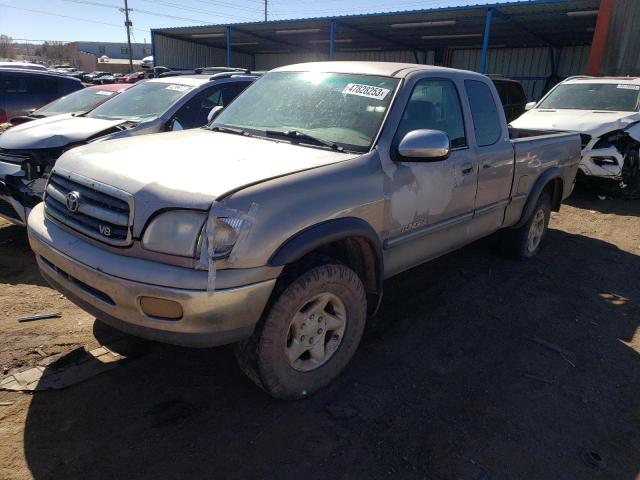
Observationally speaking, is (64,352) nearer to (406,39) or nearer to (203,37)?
(406,39)

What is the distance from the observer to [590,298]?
14.9ft

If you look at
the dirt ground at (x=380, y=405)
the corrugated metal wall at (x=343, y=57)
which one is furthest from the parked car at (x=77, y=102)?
the corrugated metal wall at (x=343, y=57)

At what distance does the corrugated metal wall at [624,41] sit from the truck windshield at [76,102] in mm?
12866

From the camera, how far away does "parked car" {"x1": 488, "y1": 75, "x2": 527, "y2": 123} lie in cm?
1100

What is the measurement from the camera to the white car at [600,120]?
810cm

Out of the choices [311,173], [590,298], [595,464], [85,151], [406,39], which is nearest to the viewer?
[595,464]

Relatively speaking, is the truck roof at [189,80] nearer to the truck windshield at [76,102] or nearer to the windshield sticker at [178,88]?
the windshield sticker at [178,88]

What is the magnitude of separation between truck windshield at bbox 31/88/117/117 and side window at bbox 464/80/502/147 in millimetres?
6050

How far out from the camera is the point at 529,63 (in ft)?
74.0

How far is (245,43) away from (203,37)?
238cm

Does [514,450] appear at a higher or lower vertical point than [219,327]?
lower

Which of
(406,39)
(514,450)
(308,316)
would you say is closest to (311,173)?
(308,316)

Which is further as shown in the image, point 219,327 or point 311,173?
point 311,173

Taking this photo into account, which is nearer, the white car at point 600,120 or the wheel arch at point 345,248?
the wheel arch at point 345,248
